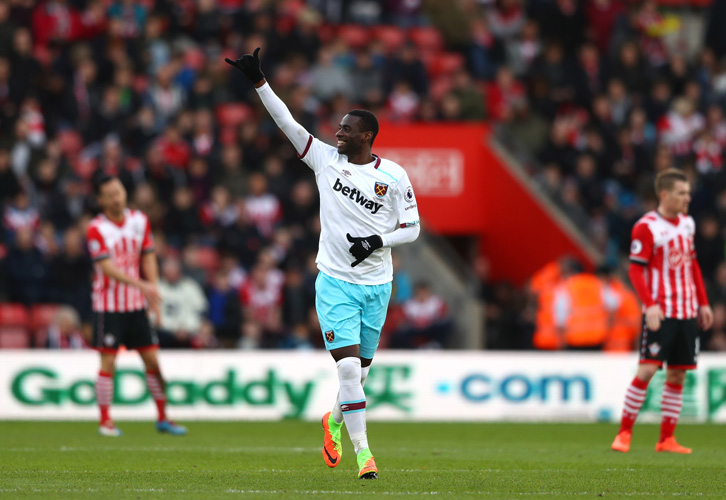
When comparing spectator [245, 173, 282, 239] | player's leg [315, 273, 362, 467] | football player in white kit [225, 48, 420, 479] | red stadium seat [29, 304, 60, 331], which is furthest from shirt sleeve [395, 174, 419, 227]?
spectator [245, 173, 282, 239]

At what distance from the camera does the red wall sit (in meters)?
19.6

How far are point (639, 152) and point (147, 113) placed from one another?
8.06m

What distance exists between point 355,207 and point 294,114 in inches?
Result: 417

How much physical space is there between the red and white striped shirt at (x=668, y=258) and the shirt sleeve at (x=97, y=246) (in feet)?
15.4

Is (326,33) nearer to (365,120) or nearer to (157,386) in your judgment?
(157,386)

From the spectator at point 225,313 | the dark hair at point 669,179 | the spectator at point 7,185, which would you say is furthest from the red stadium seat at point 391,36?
the dark hair at point 669,179

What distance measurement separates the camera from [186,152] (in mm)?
17750

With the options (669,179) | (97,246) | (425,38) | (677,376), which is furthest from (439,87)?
(677,376)

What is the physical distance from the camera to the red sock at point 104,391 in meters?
11.5

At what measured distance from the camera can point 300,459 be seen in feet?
30.6

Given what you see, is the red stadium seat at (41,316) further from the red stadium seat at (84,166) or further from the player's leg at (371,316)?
the player's leg at (371,316)

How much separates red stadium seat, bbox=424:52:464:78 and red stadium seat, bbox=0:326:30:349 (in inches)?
348

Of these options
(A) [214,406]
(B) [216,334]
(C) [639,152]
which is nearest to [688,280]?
(A) [214,406]

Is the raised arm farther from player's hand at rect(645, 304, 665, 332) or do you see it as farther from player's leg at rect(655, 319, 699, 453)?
player's leg at rect(655, 319, 699, 453)
